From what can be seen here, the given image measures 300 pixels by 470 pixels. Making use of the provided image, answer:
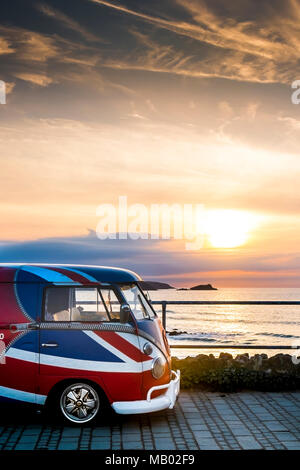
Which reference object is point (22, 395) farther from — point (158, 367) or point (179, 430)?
point (179, 430)

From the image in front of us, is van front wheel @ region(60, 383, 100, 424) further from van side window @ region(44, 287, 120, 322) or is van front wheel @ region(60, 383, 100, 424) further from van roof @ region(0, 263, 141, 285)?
van roof @ region(0, 263, 141, 285)

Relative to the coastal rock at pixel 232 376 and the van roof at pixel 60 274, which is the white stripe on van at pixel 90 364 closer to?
the van roof at pixel 60 274

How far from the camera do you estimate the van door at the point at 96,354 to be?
323 inches

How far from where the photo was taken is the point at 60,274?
27.9 feet

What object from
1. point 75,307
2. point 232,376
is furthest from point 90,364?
point 232,376

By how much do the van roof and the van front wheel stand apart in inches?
58.6

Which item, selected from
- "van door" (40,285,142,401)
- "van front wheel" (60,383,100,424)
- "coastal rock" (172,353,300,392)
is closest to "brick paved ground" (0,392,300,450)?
"van front wheel" (60,383,100,424)

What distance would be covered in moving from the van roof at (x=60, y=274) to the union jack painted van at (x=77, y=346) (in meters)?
0.01

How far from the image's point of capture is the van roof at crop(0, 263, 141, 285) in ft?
27.8

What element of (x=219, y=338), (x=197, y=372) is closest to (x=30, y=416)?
(x=197, y=372)

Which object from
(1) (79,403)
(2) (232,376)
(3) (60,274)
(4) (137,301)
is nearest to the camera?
(1) (79,403)

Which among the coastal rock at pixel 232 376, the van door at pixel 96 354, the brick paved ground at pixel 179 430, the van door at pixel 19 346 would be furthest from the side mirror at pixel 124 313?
the coastal rock at pixel 232 376

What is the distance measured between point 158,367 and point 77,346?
119 cm

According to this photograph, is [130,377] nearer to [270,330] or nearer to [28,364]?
[28,364]
